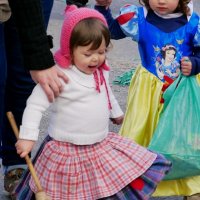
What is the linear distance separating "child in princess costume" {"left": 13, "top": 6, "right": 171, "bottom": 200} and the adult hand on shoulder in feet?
0.17

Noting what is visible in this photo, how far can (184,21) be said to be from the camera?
11.3 feet

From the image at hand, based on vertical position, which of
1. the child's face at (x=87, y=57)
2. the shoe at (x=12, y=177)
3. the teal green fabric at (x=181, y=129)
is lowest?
the shoe at (x=12, y=177)

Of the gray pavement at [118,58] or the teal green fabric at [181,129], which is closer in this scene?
the teal green fabric at [181,129]

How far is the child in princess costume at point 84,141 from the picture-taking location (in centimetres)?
279

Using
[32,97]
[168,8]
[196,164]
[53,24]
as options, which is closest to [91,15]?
→ [32,97]

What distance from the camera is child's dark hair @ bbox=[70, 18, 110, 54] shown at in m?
2.77

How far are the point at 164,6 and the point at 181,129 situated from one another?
0.63 m

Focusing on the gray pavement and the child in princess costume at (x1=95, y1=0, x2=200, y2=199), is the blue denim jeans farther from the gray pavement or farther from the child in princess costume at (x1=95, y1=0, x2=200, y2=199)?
the gray pavement

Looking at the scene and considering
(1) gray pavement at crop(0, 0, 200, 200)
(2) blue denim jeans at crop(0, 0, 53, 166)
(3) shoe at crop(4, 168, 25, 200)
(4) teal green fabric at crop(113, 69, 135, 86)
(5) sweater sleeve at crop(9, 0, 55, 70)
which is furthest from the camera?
(4) teal green fabric at crop(113, 69, 135, 86)

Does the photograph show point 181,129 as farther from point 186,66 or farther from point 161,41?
point 161,41

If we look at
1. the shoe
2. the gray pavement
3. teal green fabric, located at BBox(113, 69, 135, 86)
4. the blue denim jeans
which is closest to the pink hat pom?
the blue denim jeans

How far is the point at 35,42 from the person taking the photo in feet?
8.53

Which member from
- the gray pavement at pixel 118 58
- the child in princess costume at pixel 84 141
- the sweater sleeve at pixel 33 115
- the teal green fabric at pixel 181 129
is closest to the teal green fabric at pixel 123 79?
the gray pavement at pixel 118 58

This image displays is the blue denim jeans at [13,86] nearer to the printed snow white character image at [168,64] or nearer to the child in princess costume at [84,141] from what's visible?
the child in princess costume at [84,141]
